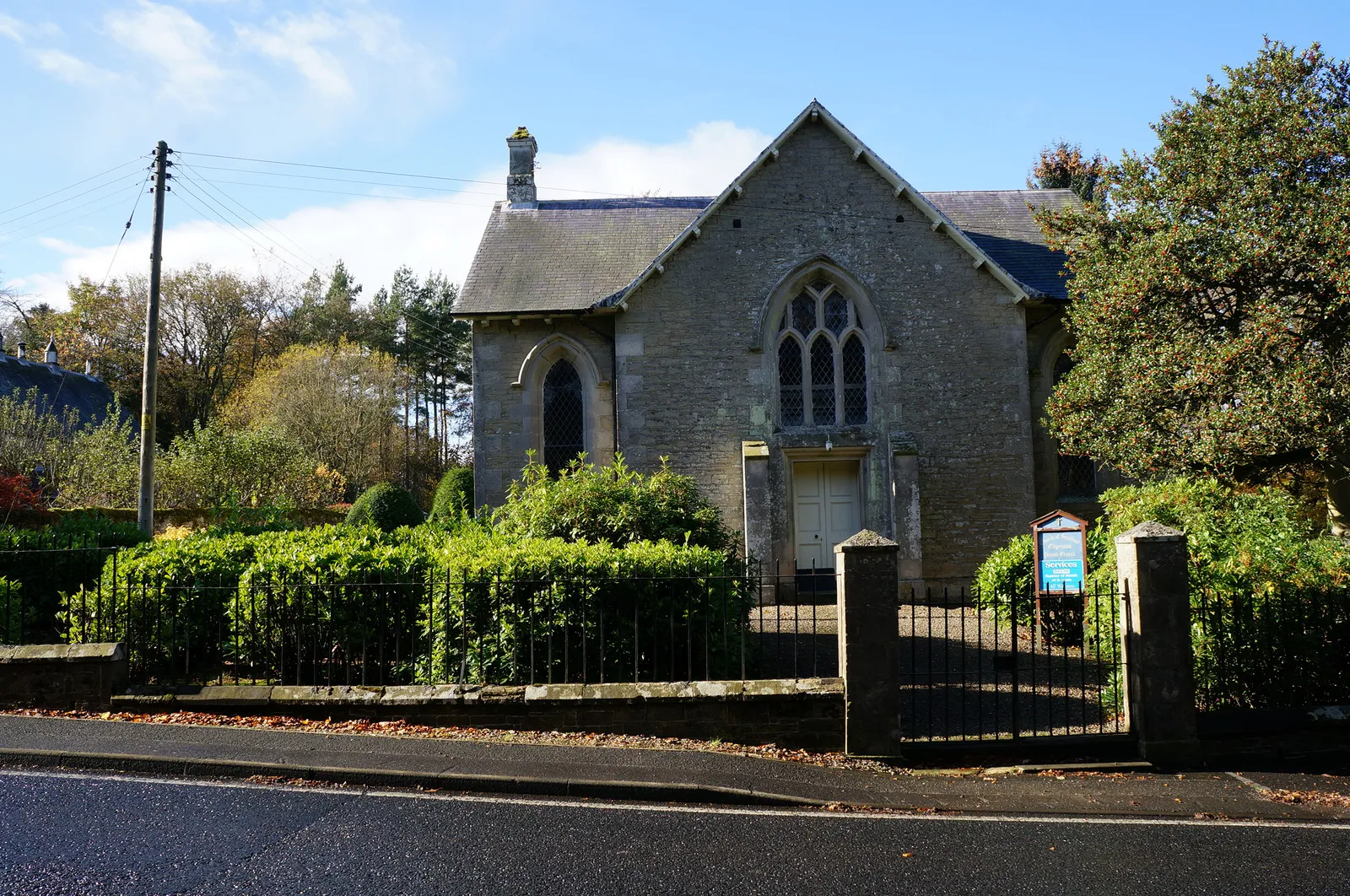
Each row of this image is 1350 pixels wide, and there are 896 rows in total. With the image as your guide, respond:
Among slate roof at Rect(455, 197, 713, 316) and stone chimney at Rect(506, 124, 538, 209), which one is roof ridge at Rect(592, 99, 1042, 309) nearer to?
slate roof at Rect(455, 197, 713, 316)

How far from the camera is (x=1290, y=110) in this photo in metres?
13.1

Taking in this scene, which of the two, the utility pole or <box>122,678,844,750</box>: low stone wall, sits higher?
the utility pole

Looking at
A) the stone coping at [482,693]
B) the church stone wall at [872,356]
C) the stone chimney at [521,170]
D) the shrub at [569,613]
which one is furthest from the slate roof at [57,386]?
the shrub at [569,613]

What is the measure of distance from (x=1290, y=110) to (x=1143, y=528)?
347 inches

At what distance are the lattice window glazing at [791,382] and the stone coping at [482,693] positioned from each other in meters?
9.94

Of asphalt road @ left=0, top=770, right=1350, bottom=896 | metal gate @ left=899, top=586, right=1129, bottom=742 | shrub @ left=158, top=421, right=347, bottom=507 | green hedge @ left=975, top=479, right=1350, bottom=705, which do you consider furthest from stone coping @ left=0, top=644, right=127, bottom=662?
shrub @ left=158, top=421, right=347, bottom=507

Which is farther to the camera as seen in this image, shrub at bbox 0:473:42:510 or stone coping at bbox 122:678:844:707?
shrub at bbox 0:473:42:510

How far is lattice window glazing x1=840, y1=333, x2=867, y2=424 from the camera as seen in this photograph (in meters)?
17.4

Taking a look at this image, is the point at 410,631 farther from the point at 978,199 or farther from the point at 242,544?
the point at 978,199

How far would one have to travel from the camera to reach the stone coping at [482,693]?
7.80m

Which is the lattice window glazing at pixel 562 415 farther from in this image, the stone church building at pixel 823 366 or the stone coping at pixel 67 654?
the stone coping at pixel 67 654

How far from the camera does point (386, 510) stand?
74.0 feet

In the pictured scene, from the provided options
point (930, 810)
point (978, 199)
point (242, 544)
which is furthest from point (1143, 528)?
point (978, 199)

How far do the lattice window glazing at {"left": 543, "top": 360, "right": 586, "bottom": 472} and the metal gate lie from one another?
8.19 m
